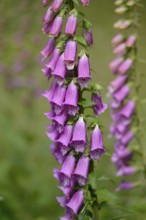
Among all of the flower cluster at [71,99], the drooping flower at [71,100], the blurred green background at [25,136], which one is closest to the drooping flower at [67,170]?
the flower cluster at [71,99]

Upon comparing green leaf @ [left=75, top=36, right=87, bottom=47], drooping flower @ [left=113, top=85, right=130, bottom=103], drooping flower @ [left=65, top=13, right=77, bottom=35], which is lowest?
green leaf @ [left=75, top=36, right=87, bottom=47]

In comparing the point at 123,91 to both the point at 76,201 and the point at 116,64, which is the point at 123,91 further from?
the point at 76,201

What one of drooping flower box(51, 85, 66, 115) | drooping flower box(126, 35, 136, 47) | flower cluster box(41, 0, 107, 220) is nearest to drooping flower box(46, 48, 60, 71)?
flower cluster box(41, 0, 107, 220)

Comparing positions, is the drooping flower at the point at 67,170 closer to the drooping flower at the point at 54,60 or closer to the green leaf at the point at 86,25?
the drooping flower at the point at 54,60

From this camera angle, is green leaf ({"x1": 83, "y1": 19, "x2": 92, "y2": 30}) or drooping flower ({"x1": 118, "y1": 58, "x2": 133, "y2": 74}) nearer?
green leaf ({"x1": 83, "y1": 19, "x2": 92, "y2": 30})

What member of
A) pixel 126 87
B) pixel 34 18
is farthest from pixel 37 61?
pixel 126 87

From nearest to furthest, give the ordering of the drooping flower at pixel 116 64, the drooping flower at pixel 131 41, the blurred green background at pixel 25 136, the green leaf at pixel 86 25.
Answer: the green leaf at pixel 86 25, the drooping flower at pixel 131 41, the drooping flower at pixel 116 64, the blurred green background at pixel 25 136

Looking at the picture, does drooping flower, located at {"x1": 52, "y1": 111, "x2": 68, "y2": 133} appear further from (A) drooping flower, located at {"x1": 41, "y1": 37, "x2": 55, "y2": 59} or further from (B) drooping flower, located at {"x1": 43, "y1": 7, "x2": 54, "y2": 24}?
(B) drooping flower, located at {"x1": 43, "y1": 7, "x2": 54, "y2": 24}
